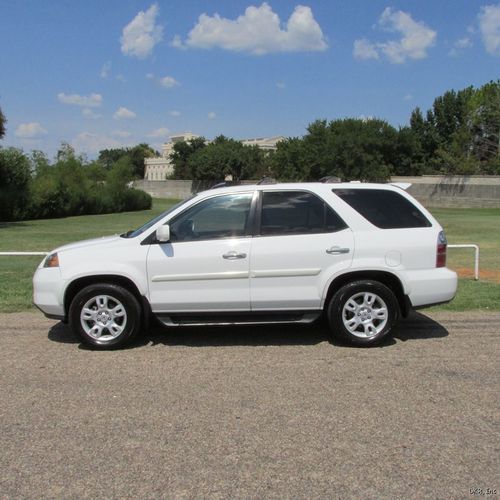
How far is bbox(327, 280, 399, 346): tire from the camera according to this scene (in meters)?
6.06

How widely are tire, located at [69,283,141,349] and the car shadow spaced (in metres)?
0.24

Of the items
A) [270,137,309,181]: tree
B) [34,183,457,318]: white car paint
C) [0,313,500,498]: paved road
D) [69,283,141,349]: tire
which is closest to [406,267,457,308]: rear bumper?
[34,183,457,318]: white car paint

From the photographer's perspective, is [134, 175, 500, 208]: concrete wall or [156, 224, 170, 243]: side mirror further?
[134, 175, 500, 208]: concrete wall

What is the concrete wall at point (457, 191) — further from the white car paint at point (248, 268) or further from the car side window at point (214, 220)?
the car side window at point (214, 220)

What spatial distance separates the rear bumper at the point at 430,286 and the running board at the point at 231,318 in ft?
3.55

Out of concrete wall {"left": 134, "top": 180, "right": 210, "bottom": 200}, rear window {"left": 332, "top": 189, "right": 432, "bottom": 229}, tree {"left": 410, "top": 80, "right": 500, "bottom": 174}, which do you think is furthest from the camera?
concrete wall {"left": 134, "top": 180, "right": 210, "bottom": 200}

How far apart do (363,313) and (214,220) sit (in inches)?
76.6

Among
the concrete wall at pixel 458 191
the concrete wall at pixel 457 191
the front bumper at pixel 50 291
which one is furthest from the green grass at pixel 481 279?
the concrete wall at pixel 458 191

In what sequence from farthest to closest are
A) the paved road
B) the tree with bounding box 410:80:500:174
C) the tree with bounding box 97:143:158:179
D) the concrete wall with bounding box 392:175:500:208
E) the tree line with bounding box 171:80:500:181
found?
the tree with bounding box 97:143:158:179
the tree line with bounding box 171:80:500:181
the tree with bounding box 410:80:500:174
the concrete wall with bounding box 392:175:500:208
the paved road

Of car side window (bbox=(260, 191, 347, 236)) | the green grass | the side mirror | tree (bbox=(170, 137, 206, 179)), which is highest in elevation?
tree (bbox=(170, 137, 206, 179))

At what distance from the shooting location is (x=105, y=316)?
238 inches

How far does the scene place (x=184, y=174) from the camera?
388 ft

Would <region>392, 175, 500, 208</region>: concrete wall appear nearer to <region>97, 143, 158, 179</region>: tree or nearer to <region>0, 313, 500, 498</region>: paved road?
<region>0, 313, 500, 498</region>: paved road

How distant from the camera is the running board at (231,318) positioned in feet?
19.9
